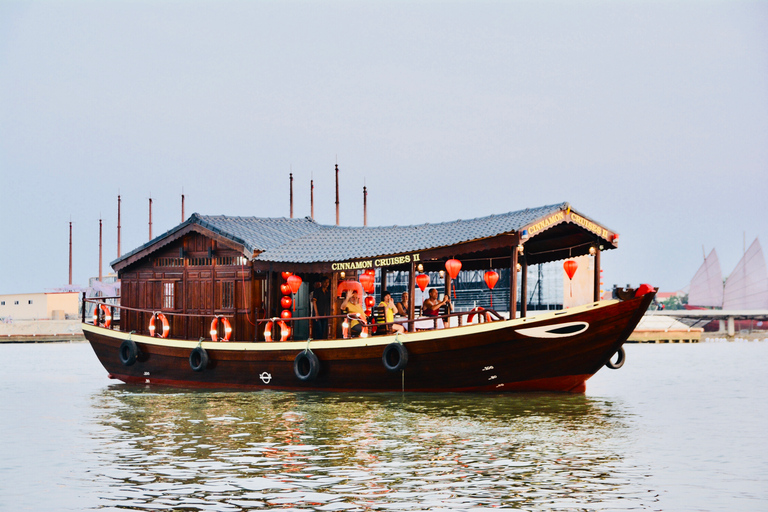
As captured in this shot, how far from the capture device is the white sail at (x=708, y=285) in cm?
10888

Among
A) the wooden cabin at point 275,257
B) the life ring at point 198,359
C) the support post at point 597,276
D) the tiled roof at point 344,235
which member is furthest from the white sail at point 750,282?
the life ring at point 198,359

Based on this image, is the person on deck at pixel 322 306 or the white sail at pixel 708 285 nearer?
the person on deck at pixel 322 306

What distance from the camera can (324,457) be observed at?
1229cm

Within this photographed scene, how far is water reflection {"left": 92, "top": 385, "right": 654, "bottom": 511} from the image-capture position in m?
9.75

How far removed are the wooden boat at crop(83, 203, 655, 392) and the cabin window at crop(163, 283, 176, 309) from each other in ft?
0.08

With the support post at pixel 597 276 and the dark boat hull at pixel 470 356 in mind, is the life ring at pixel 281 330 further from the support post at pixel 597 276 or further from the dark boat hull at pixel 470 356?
the support post at pixel 597 276

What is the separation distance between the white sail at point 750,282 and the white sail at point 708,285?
261 cm

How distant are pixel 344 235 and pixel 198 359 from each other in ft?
15.0

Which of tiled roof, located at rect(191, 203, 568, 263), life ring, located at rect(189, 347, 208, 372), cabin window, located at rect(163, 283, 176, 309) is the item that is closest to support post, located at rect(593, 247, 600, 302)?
tiled roof, located at rect(191, 203, 568, 263)

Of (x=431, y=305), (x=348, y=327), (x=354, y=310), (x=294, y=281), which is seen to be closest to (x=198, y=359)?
(x=294, y=281)

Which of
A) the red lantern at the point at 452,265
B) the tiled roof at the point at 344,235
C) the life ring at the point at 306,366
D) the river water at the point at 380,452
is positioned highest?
the tiled roof at the point at 344,235

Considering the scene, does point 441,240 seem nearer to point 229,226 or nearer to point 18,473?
point 229,226

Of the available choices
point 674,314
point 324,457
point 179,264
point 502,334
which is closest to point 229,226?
point 179,264

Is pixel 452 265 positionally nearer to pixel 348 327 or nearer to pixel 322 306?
pixel 348 327
